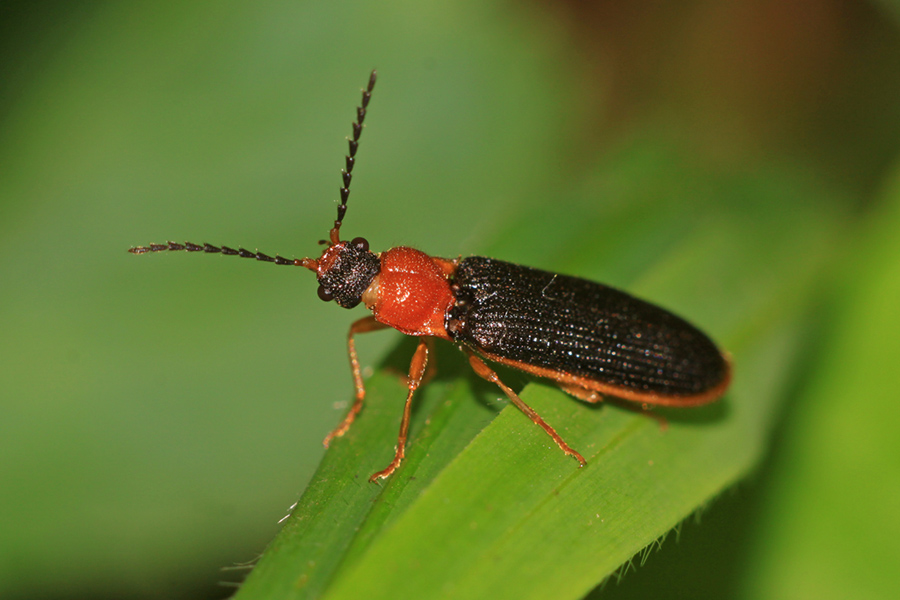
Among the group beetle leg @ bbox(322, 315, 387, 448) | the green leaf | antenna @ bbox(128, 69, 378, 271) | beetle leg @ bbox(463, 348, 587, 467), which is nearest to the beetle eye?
antenna @ bbox(128, 69, 378, 271)

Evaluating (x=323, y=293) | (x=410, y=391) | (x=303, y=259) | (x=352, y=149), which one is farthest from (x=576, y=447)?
(x=352, y=149)

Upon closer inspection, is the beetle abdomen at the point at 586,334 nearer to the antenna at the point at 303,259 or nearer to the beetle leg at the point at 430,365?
the beetle leg at the point at 430,365

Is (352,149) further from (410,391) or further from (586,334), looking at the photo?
(586,334)

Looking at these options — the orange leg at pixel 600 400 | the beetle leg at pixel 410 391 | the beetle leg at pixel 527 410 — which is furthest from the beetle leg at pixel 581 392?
the beetle leg at pixel 410 391

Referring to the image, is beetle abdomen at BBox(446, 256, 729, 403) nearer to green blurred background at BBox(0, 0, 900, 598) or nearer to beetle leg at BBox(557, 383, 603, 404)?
beetle leg at BBox(557, 383, 603, 404)

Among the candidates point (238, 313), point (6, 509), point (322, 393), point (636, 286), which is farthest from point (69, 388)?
point (636, 286)

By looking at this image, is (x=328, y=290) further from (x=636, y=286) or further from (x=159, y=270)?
(x=636, y=286)
